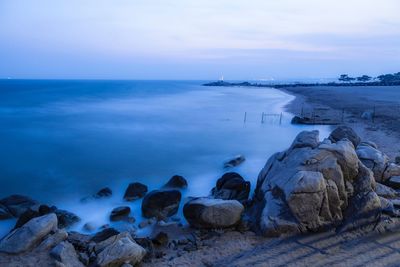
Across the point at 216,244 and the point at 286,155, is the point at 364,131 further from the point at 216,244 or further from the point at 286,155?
the point at 216,244

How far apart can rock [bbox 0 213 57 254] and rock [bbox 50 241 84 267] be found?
0.68m

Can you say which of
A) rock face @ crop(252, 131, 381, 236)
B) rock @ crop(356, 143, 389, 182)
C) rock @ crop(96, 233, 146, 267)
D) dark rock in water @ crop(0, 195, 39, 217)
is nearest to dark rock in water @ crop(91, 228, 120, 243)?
rock @ crop(96, 233, 146, 267)

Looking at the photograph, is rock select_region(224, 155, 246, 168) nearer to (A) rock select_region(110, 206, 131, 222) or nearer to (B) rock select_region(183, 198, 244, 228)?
(A) rock select_region(110, 206, 131, 222)

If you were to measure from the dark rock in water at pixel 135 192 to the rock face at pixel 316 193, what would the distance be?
474cm

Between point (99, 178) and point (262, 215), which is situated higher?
point (262, 215)

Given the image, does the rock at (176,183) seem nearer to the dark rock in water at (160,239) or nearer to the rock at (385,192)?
the dark rock in water at (160,239)

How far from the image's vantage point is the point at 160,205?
12.5 m

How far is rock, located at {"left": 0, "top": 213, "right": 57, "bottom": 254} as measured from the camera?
8.95 metres

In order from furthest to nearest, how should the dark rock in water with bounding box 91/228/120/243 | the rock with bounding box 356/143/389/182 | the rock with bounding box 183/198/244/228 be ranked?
the rock with bounding box 356/143/389/182 → the rock with bounding box 183/198/244/228 → the dark rock in water with bounding box 91/228/120/243

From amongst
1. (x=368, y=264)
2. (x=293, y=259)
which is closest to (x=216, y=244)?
(x=293, y=259)

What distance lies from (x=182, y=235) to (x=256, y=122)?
2670cm

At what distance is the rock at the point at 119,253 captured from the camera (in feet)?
27.6

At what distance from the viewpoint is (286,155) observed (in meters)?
12.6

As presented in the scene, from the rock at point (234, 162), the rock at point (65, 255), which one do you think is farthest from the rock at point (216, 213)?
the rock at point (234, 162)
